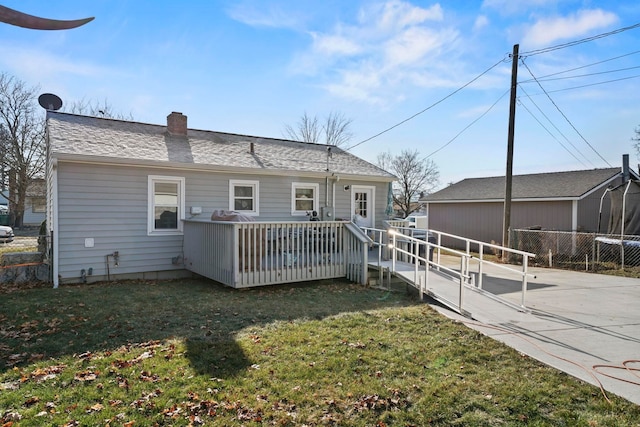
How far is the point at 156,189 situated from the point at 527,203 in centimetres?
1544

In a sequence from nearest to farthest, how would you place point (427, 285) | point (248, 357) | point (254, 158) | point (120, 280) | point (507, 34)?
point (248, 357) → point (427, 285) → point (120, 280) → point (254, 158) → point (507, 34)

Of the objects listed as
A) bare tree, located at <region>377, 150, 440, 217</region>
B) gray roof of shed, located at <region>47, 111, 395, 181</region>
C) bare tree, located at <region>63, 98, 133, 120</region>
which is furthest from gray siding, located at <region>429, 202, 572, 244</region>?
bare tree, located at <region>63, 98, 133, 120</region>

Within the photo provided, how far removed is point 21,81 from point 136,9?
84.8 feet

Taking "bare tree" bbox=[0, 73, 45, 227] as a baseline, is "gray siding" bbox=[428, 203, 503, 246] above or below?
below

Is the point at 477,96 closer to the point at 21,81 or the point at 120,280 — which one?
the point at 120,280

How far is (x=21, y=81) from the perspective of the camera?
25.7 meters

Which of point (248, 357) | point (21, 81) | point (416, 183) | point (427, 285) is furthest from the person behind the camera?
point (416, 183)

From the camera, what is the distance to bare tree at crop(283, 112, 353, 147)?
30.6 metres

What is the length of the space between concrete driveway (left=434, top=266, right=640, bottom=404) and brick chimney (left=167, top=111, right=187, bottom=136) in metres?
8.99

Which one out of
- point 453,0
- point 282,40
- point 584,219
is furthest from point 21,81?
point 584,219

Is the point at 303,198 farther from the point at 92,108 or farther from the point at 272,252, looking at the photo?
the point at 92,108

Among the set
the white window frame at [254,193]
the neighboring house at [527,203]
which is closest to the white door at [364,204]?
the white window frame at [254,193]

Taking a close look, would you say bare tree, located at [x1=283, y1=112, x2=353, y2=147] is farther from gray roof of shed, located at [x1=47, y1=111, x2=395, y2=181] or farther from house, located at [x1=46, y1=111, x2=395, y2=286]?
house, located at [x1=46, y1=111, x2=395, y2=286]

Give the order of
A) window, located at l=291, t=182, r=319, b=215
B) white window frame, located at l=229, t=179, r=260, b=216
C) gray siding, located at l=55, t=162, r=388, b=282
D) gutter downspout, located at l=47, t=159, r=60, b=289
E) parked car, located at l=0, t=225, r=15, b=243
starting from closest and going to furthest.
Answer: gutter downspout, located at l=47, t=159, r=60, b=289
gray siding, located at l=55, t=162, r=388, b=282
white window frame, located at l=229, t=179, r=260, b=216
window, located at l=291, t=182, r=319, b=215
parked car, located at l=0, t=225, r=15, b=243
